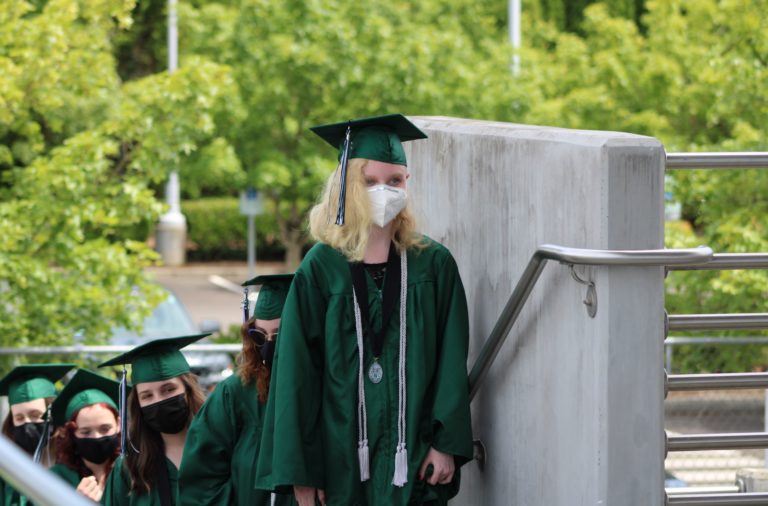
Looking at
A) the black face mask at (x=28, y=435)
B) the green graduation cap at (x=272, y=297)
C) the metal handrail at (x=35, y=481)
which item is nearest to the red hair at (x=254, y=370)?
the green graduation cap at (x=272, y=297)

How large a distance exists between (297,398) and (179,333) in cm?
944

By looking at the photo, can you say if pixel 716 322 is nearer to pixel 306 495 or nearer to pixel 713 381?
pixel 713 381

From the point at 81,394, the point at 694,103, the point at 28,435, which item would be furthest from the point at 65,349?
the point at 694,103

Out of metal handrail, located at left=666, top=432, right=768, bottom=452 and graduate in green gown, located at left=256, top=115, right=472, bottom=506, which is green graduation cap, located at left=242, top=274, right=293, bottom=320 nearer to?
graduate in green gown, located at left=256, top=115, right=472, bottom=506

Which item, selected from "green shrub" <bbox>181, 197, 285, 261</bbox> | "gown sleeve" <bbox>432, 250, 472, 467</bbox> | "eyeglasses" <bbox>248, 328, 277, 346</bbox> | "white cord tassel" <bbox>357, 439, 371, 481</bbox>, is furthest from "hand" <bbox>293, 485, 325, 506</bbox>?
"green shrub" <bbox>181, 197, 285, 261</bbox>


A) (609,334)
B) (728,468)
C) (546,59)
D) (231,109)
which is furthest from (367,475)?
(546,59)

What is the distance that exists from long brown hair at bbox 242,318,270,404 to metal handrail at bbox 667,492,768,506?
5.15 feet

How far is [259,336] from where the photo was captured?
5.32m

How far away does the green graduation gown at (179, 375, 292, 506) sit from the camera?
523cm

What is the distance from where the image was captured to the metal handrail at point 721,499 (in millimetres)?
4578

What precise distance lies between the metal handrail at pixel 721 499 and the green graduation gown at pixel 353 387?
0.72 metres

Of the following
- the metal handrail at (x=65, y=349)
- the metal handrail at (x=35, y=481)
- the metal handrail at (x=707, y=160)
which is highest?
the metal handrail at (x=707, y=160)

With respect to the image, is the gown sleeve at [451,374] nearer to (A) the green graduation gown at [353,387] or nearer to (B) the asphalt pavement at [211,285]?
(A) the green graduation gown at [353,387]

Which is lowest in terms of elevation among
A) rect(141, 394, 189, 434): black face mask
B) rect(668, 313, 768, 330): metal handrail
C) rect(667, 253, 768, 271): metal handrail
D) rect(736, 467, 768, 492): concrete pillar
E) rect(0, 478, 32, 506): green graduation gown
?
rect(0, 478, 32, 506): green graduation gown
